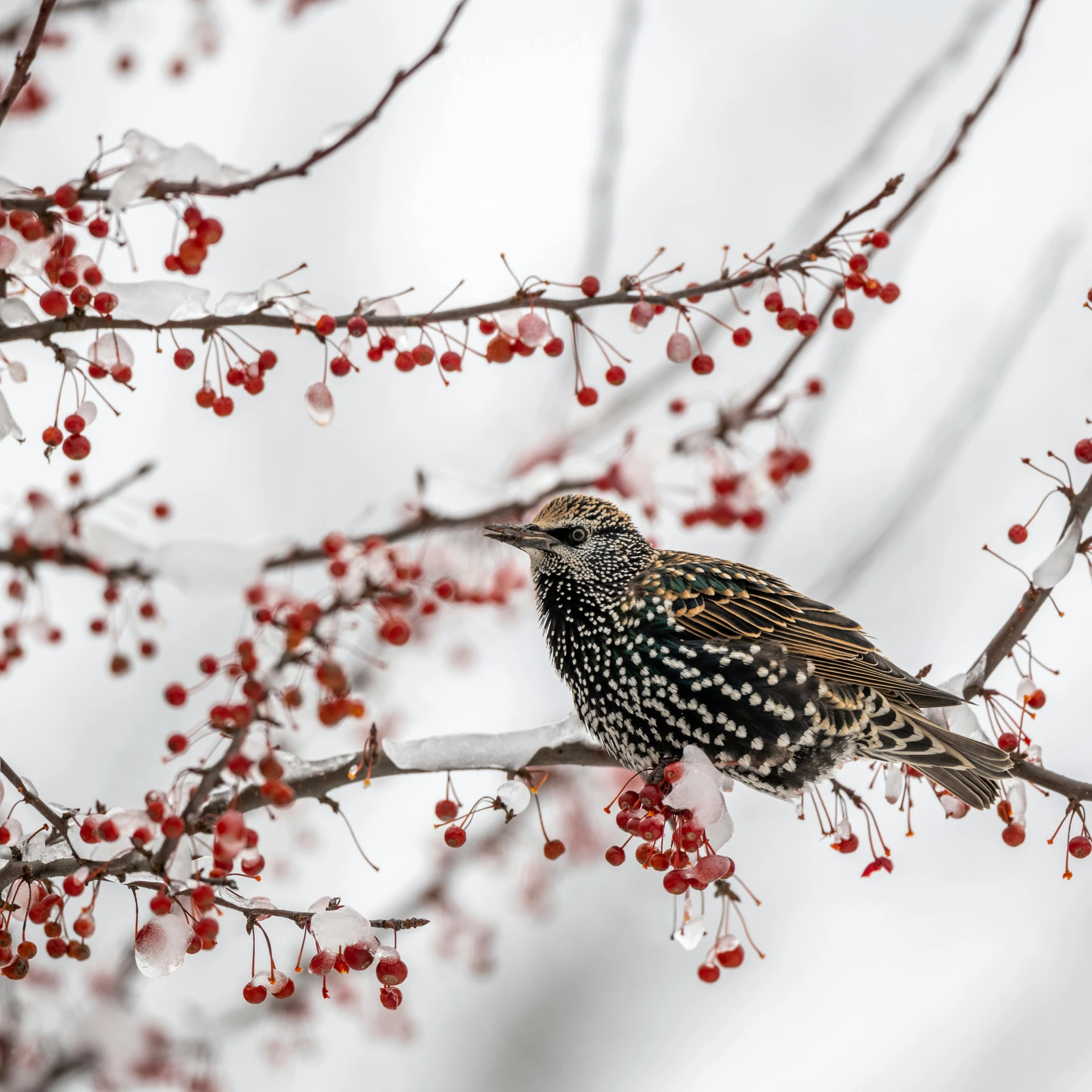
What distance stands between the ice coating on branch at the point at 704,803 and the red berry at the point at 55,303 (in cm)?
184

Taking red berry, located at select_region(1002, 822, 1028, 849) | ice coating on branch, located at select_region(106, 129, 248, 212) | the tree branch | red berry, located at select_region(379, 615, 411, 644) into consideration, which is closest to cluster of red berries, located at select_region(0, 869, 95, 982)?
red berry, located at select_region(379, 615, 411, 644)

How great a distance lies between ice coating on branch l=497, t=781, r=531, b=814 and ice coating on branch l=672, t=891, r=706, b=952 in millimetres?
488

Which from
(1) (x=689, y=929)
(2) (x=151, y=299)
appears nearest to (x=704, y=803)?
(1) (x=689, y=929)

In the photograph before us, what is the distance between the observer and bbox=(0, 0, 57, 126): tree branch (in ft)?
6.43

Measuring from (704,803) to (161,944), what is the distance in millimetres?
1276

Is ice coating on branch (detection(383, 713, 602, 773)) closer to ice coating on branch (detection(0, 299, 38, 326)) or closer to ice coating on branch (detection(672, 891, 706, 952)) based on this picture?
ice coating on branch (detection(672, 891, 706, 952))

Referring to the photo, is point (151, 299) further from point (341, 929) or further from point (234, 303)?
point (341, 929)

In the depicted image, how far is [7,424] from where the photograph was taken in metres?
2.36

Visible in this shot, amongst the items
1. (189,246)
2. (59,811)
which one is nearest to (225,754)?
(59,811)

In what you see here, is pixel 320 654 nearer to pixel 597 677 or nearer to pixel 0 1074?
pixel 597 677

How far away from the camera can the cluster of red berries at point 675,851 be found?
2594 millimetres

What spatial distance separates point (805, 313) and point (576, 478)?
798mm

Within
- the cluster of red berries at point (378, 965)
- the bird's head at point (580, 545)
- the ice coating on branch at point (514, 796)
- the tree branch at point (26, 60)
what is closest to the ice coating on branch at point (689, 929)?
the ice coating on branch at point (514, 796)

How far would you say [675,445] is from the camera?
3.14 metres
